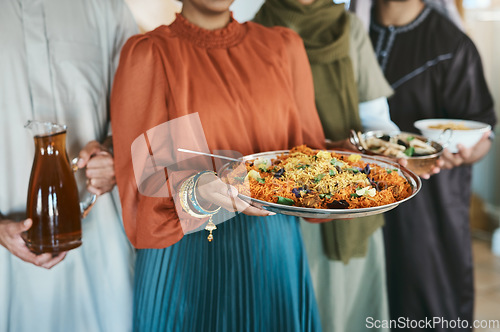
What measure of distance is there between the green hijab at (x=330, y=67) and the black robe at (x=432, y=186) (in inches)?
11.3

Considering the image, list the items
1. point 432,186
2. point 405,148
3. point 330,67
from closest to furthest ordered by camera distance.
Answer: point 405,148
point 330,67
point 432,186

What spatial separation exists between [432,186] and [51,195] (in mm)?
1310

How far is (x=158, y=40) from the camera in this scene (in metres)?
0.99

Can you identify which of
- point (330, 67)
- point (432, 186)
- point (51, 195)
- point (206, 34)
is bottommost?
point (432, 186)

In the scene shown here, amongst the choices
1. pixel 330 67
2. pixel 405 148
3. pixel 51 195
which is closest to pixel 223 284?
pixel 51 195

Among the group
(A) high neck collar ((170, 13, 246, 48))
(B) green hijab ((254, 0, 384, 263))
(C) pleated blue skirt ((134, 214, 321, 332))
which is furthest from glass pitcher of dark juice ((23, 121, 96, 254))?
(B) green hijab ((254, 0, 384, 263))

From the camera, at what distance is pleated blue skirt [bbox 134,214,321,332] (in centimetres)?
100

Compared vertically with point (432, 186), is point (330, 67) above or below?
above

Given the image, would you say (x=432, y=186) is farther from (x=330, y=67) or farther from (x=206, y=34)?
(x=206, y=34)

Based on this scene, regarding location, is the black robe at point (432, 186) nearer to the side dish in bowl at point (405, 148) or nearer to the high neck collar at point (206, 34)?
the side dish in bowl at point (405, 148)

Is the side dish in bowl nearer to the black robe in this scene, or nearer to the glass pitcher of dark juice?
the black robe

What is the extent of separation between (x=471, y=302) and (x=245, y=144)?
1.28 m

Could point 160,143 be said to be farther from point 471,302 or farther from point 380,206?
point 471,302

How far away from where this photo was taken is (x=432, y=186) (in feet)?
→ 5.47
